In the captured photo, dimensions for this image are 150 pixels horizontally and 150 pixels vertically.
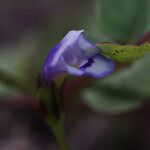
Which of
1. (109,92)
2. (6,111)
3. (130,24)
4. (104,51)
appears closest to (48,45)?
(6,111)

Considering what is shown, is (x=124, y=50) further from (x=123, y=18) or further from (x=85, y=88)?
(x=85, y=88)

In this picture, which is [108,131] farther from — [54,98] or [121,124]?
[54,98]

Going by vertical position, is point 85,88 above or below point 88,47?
below

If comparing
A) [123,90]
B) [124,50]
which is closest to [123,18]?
[123,90]

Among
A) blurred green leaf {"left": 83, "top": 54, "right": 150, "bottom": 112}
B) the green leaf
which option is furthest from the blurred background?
the green leaf

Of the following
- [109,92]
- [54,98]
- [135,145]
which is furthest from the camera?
[135,145]

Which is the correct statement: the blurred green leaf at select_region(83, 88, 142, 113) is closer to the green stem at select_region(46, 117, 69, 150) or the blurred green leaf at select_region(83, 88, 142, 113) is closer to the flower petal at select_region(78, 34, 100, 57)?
the green stem at select_region(46, 117, 69, 150)

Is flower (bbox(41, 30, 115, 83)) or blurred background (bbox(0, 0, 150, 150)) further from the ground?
flower (bbox(41, 30, 115, 83))
